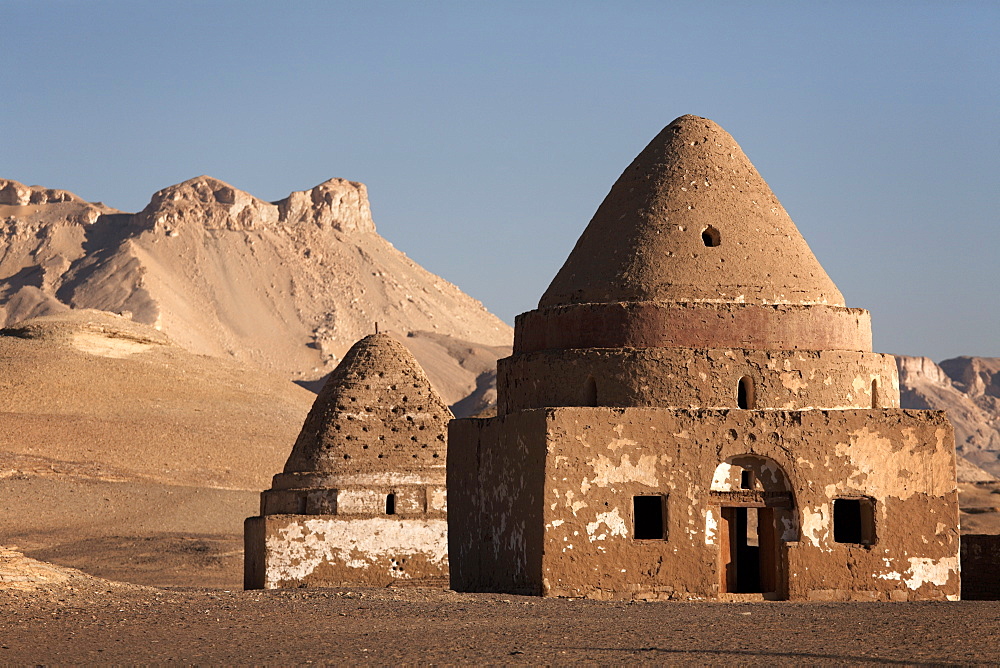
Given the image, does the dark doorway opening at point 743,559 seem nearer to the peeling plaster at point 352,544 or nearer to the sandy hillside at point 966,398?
the peeling plaster at point 352,544

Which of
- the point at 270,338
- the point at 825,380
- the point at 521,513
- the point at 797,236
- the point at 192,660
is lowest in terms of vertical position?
the point at 192,660

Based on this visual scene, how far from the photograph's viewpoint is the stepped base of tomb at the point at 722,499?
13.8m

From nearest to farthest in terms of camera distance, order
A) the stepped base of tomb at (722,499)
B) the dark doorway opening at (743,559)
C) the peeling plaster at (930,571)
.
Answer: the stepped base of tomb at (722,499), the peeling plaster at (930,571), the dark doorway opening at (743,559)

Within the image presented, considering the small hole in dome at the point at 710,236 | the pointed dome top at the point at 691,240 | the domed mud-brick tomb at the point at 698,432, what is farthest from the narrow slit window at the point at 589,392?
the small hole in dome at the point at 710,236

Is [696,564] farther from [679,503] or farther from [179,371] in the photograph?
[179,371]

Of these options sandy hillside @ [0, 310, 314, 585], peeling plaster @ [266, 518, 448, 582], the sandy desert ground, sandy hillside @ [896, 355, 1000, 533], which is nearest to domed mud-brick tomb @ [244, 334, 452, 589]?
peeling plaster @ [266, 518, 448, 582]

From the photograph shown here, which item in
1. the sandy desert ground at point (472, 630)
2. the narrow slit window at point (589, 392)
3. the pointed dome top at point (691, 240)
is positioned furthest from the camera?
the pointed dome top at point (691, 240)

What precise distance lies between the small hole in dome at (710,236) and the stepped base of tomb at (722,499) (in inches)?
97.8

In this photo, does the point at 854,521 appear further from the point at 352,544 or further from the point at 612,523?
the point at 352,544

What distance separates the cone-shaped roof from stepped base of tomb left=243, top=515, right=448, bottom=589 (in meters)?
0.84

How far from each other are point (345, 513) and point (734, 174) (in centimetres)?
686

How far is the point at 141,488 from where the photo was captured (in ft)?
119

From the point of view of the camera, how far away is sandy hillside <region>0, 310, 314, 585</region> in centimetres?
2944

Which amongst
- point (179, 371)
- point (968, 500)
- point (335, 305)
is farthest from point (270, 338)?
point (968, 500)
